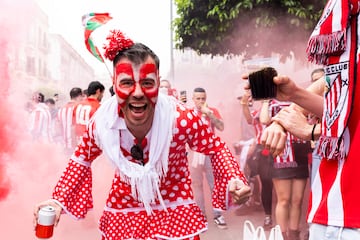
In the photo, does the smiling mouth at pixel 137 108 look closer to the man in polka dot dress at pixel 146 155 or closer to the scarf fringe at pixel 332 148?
the man in polka dot dress at pixel 146 155

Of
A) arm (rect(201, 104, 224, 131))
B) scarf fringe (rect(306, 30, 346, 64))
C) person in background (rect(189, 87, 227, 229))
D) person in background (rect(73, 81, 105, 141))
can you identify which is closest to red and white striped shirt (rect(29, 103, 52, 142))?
person in background (rect(73, 81, 105, 141))

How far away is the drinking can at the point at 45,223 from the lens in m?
2.32

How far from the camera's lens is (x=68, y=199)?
2.60 metres

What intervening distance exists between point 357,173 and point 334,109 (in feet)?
0.66

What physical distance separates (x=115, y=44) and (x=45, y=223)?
874 mm

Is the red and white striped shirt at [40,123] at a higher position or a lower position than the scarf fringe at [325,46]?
lower

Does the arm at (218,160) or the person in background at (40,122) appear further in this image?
the person in background at (40,122)

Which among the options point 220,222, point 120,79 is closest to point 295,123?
point 120,79

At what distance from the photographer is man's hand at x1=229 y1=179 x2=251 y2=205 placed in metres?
2.36

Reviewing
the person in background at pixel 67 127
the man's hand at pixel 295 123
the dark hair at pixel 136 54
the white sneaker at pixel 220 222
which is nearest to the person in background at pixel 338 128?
the man's hand at pixel 295 123

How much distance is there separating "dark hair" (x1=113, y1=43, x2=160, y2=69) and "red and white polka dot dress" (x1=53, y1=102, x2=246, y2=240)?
29 cm

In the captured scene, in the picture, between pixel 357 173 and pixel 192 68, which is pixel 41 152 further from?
pixel 357 173

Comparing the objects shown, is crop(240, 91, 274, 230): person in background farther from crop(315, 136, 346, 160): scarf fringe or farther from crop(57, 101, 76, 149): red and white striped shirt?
crop(315, 136, 346, 160): scarf fringe

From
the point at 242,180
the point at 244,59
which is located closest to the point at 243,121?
the point at 244,59
